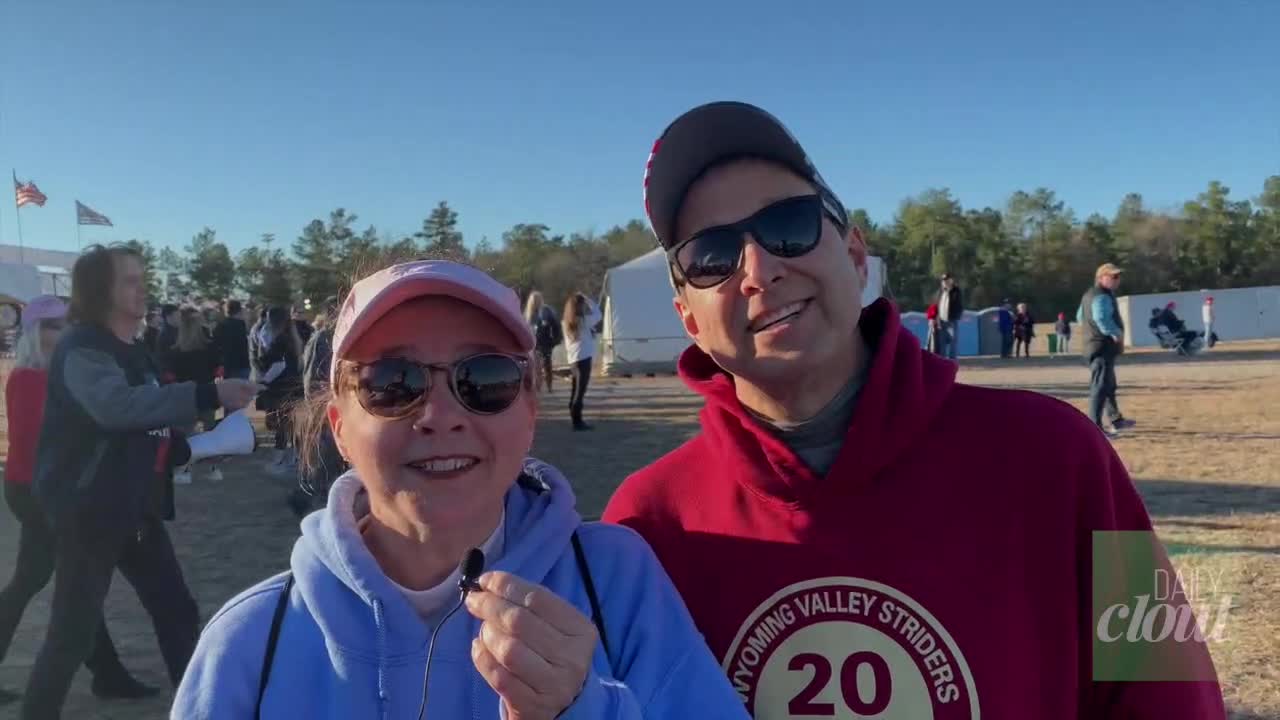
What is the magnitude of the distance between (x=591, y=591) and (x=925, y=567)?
2.01ft

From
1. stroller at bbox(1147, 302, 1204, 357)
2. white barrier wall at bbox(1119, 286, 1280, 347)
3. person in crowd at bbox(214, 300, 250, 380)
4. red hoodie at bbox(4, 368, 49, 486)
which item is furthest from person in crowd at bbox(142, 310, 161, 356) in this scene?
white barrier wall at bbox(1119, 286, 1280, 347)

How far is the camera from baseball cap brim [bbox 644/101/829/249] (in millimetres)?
A: 1725

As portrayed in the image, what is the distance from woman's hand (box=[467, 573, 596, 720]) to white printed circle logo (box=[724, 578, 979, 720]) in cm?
52

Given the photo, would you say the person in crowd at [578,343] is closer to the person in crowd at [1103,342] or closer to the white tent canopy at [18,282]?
the person in crowd at [1103,342]

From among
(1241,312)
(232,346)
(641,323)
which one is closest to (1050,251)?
(1241,312)

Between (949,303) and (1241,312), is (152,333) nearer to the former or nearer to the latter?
(949,303)

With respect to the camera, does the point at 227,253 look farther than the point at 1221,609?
Yes

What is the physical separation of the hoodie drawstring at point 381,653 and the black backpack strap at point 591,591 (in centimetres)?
36

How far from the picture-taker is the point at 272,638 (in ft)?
4.94

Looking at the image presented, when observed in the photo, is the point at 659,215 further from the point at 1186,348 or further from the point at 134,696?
the point at 1186,348

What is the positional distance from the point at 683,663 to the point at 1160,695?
34.7 inches

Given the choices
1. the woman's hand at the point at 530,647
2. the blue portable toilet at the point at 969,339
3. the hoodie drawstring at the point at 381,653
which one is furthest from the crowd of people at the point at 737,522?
the blue portable toilet at the point at 969,339

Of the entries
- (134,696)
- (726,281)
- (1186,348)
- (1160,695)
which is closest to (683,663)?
(726,281)

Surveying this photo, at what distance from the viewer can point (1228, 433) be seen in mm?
10211
